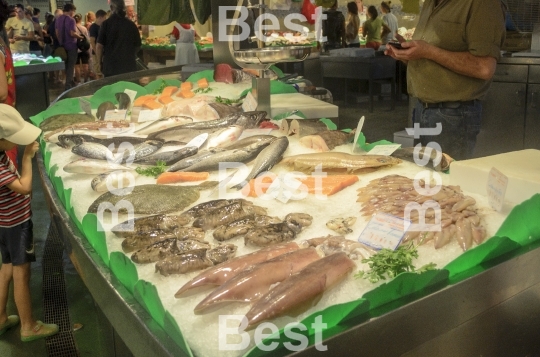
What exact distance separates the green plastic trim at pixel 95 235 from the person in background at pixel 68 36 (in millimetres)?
13128

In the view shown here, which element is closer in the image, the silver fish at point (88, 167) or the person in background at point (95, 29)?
the silver fish at point (88, 167)

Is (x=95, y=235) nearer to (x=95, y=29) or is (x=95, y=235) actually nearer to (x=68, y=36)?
(x=95, y=29)

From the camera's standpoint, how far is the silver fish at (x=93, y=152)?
114 inches

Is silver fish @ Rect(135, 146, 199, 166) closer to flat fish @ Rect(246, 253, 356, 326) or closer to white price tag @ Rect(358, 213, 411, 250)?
white price tag @ Rect(358, 213, 411, 250)

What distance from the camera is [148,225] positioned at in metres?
2.04

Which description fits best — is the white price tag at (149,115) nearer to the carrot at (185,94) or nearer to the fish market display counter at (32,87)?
the carrot at (185,94)

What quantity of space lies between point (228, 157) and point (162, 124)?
3.06 ft

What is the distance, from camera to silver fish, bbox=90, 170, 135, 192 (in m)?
2.49

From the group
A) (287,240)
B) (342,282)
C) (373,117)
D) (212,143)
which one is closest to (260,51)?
(212,143)

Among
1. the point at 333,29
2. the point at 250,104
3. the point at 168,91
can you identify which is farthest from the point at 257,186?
the point at 333,29

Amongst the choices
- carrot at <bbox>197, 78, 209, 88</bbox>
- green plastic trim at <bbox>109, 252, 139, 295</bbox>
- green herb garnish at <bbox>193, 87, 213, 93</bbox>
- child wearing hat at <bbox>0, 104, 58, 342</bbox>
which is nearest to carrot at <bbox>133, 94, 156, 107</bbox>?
green herb garnish at <bbox>193, 87, 213, 93</bbox>

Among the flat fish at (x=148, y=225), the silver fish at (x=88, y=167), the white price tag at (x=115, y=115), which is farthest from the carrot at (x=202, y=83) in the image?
the flat fish at (x=148, y=225)

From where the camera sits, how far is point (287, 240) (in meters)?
1.89

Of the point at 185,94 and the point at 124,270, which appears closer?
the point at 124,270
